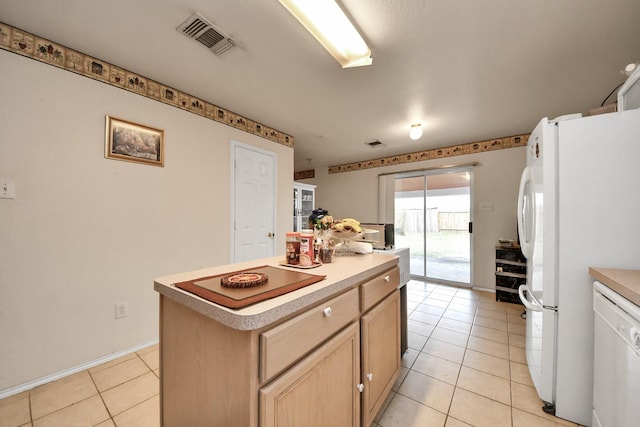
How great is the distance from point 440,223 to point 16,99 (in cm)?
506

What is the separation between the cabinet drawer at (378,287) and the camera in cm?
117

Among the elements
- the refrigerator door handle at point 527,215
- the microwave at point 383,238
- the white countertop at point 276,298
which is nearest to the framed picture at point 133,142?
the white countertop at point 276,298

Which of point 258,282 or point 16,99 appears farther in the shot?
point 16,99

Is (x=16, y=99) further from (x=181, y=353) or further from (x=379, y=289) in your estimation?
(x=379, y=289)

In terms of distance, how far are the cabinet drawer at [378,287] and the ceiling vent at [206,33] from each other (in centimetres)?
181

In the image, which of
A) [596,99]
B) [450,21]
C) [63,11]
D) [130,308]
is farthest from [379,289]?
[596,99]

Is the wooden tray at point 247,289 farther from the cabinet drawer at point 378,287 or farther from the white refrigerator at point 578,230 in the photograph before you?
the white refrigerator at point 578,230

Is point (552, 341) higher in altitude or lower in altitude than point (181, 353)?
lower

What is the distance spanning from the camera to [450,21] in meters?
1.47

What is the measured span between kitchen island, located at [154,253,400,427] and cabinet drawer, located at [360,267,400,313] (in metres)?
0.01

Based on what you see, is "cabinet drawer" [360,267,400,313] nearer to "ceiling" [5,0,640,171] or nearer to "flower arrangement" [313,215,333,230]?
"flower arrangement" [313,215,333,230]

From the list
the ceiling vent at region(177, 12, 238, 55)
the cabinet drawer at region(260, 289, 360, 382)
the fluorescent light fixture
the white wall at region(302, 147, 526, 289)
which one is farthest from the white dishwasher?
the white wall at region(302, 147, 526, 289)

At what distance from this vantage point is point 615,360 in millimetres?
1021

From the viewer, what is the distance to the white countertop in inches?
25.9
